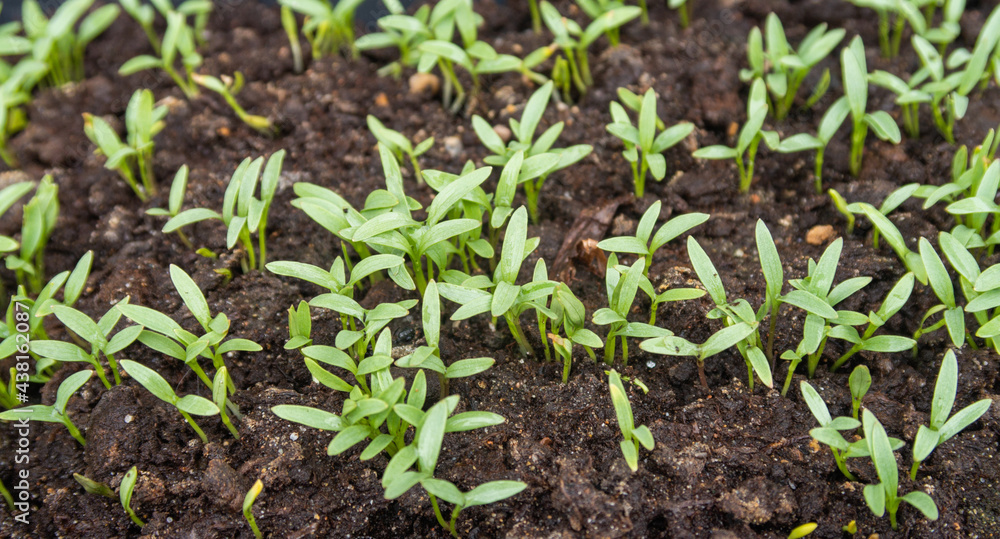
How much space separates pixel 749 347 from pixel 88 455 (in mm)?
1573

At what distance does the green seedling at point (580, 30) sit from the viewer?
2.39 metres

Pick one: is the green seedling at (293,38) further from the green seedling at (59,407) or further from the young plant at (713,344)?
the young plant at (713,344)

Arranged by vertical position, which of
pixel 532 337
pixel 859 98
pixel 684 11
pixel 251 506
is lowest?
pixel 251 506

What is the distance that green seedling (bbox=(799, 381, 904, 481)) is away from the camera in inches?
56.4

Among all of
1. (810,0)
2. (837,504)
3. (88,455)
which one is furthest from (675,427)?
(810,0)

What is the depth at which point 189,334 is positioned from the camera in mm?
1681

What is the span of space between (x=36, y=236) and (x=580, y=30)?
180 centimetres

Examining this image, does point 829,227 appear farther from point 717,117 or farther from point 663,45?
point 663,45

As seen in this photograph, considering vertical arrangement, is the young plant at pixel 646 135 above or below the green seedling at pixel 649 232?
above

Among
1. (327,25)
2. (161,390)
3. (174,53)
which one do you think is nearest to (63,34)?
(174,53)

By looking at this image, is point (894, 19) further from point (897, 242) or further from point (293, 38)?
point (293, 38)

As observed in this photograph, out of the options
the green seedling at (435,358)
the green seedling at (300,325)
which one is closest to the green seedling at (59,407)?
the green seedling at (300,325)

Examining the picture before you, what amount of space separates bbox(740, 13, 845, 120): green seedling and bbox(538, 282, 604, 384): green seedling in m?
1.15

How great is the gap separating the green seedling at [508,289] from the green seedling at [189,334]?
49 centimetres
